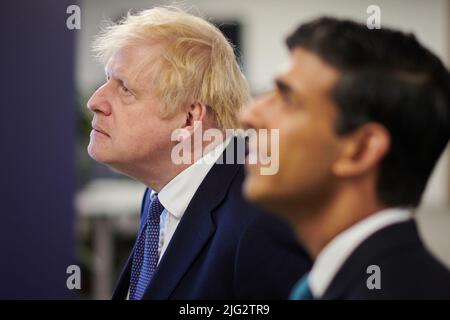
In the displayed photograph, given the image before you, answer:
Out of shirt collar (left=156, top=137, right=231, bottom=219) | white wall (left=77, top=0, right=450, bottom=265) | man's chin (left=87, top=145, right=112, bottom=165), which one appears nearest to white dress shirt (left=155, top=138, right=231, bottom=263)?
shirt collar (left=156, top=137, right=231, bottom=219)

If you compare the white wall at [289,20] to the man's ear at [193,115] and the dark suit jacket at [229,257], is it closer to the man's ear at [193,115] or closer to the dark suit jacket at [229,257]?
the man's ear at [193,115]

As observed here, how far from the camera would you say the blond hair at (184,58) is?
110cm

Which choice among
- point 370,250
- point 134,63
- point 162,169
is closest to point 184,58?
point 134,63

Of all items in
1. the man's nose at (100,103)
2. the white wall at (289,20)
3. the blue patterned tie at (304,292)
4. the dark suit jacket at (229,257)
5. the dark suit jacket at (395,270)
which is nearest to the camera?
the dark suit jacket at (395,270)

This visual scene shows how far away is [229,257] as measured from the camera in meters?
1.01

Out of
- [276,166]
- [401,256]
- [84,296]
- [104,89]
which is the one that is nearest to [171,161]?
[104,89]

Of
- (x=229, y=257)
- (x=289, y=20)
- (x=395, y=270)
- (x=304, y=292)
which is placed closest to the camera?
(x=395, y=270)

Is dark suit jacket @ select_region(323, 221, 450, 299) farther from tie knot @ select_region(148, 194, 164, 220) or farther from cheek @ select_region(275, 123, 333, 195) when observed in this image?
tie knot @ select_region(148, 194, 164, 220)

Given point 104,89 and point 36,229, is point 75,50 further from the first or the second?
point 104,89

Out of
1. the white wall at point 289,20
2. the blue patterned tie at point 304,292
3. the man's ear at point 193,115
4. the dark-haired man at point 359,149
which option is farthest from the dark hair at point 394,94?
the white wall at point 289,20

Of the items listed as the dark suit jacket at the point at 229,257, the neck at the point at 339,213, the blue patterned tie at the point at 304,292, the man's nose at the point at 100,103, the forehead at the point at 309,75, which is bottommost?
the dark suit jacket at the point at 229,257

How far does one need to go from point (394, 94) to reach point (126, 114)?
1.70 ft

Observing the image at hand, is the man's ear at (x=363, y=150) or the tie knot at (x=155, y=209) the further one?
the tie knot at (x=155, y=209)

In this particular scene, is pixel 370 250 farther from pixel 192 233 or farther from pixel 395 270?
pixel 192 233
